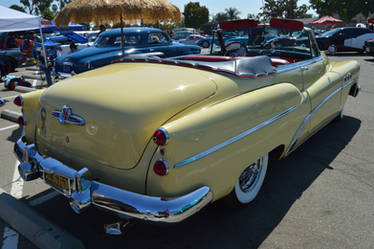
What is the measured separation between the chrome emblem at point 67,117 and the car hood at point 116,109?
30mm

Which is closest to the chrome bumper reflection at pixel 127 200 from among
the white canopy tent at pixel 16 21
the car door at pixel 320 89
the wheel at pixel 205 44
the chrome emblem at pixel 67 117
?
the chrome emblem at pixel 67 117

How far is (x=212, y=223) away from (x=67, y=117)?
1.46 metres

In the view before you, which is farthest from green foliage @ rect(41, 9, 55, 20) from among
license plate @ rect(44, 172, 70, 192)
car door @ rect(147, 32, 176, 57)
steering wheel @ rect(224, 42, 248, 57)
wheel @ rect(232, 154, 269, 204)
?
wheel @ rect(232, 154, 269, 204)

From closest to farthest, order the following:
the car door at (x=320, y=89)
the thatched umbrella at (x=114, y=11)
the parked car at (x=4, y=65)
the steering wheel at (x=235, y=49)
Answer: the car door at (x=320, y=89)
the steering wheel at (x=235, y=49)
the thatched umbrella at (x=114, y=11)
the parked car at (x=4, y=65)

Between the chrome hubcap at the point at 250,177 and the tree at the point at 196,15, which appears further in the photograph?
the tree at the point at 196,15

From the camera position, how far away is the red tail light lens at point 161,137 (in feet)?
6.22

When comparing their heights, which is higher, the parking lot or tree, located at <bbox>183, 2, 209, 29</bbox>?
tree, located at <bbox>183, 2, 209, 29</bbox>

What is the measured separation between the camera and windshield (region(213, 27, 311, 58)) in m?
4.18

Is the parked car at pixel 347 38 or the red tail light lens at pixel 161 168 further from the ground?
the parked car at pixel 347 38

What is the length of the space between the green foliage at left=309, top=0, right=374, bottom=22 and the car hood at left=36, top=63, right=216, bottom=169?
50.9 metres

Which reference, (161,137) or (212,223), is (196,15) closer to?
(212,223)

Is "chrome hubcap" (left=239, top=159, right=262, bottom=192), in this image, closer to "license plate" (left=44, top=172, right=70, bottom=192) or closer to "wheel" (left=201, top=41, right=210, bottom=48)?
"license plate" (left=44, top=172, right=70, bottom=192)

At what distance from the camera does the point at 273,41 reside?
4.36 metres

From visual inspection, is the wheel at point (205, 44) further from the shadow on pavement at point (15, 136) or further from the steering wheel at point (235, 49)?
the shadow on pavement at point (15, 136)
